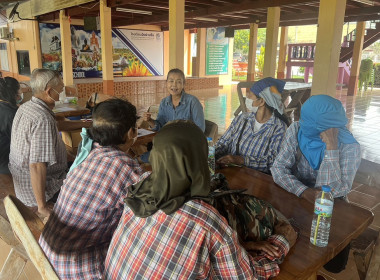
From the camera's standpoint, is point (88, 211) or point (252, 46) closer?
point (88, 211)

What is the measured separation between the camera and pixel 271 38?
7.45 metres

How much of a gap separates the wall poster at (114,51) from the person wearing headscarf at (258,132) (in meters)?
10.1

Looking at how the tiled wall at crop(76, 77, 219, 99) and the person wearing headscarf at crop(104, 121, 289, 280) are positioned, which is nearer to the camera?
the person wearing headscarf at crop(104, 121, 289, 280)

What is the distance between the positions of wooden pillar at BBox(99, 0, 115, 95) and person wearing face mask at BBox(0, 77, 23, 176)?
459cm

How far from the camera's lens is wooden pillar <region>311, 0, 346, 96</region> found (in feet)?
12.3

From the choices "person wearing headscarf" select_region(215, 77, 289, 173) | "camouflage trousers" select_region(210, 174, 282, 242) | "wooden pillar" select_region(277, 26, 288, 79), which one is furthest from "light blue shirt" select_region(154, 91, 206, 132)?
"wooden pillar" select_region(277, 26, 288, 79)

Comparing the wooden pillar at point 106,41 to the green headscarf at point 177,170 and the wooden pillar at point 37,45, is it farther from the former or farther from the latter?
the green headscarf at point 177,170

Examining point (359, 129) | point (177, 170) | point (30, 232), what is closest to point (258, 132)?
point (177, 170)

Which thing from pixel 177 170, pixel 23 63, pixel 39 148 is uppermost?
pixel 23 63

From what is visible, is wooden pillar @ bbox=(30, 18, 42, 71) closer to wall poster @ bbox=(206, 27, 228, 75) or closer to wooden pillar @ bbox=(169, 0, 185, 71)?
wooden pillar @ bbox=(169, 0, 185, 71)

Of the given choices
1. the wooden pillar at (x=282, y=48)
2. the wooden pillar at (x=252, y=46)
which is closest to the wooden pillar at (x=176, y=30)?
the wooden pillar at (x=252, y=46)

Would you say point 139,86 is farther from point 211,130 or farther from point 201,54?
point 211,130

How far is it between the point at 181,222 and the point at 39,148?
142 cm

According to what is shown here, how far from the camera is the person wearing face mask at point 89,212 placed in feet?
4.43
